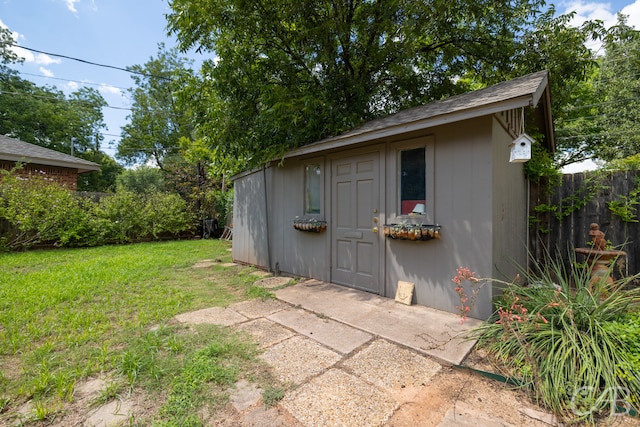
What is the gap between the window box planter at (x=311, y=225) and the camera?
438cm

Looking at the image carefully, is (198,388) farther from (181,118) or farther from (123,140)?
(123,140)

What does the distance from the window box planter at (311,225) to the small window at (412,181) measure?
1.34 metres

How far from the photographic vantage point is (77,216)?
8.23m

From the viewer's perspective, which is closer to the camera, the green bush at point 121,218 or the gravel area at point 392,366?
the gravel area at point 392,366

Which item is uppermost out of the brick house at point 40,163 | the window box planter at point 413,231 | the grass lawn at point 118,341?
the brick house at point 40,163

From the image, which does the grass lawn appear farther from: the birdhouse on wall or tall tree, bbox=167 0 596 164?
the birdhouse on wall

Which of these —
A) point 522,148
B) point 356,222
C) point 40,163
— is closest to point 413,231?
point 356,222

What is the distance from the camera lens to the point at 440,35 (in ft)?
19.7

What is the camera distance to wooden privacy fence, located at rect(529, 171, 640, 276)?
3.90 meters

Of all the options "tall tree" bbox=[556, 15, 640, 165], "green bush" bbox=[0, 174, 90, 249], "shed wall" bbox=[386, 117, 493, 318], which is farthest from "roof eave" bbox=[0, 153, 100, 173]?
"tall tree" bbox=[556, 15, 640, 165]

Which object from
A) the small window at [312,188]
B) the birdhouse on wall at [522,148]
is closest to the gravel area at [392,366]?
the birdhouse on wall at [522,148]

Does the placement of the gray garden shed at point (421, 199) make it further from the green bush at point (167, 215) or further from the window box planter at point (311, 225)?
the green bush at point (167, 215)

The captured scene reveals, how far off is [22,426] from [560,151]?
58.8 feet

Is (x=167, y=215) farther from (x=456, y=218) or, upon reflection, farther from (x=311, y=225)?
(x=456, y=218)
